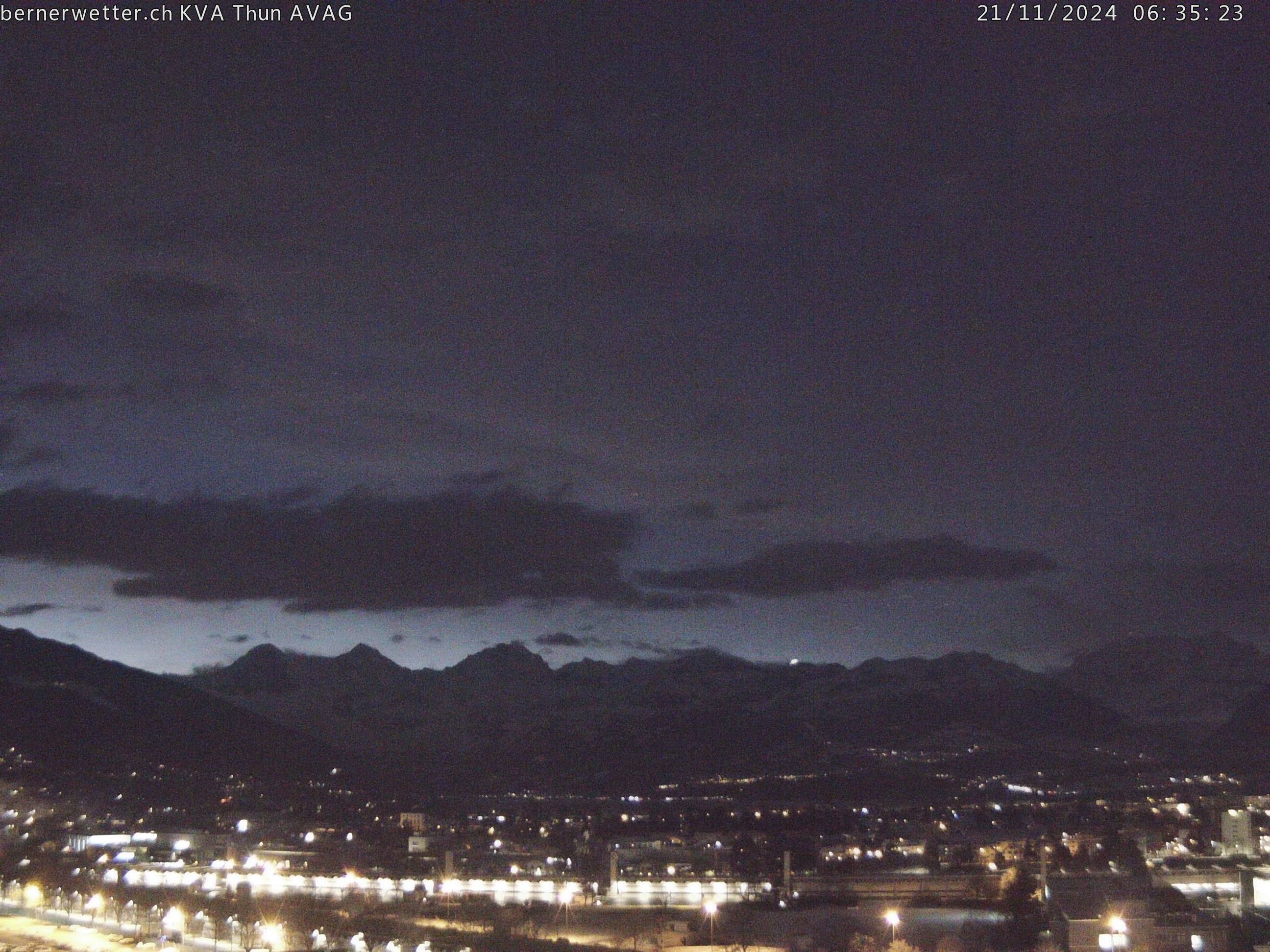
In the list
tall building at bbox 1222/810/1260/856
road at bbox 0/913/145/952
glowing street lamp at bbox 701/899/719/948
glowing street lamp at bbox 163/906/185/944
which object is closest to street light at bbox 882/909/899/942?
glowing street lamp at bbox 701/899/719/948

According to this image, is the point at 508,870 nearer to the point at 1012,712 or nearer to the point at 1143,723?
the point at 1012,712

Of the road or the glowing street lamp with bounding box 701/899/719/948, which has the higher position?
the glowing street lamp with bounding box 701/899/719/948

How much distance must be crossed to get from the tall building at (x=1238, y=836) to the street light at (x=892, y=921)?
52.5 feet

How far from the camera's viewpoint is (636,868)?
3794cm

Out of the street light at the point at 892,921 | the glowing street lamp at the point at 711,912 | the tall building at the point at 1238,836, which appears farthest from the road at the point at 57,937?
the tall building at the point at 1238,836

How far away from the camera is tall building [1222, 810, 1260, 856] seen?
128ft

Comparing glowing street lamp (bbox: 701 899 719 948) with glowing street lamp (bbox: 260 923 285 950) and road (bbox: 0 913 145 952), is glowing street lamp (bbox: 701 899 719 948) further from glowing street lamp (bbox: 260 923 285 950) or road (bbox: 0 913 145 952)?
road (bbox: 0 913 145 952)

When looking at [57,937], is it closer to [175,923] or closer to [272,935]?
[175,923]

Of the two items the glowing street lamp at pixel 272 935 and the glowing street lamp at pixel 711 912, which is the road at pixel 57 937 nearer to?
the glowing street lamp at pixel 272 935

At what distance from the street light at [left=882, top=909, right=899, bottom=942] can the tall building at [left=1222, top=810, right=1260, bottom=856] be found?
630 inches

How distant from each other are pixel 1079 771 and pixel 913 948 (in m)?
85.8

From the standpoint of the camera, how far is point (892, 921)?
24734 millimetres

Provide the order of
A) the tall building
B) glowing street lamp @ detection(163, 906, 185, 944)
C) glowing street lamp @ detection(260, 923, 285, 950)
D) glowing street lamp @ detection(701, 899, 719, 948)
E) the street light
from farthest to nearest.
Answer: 1. the tall building
2. glowing street lamp @ detection(163, 906, 185, 944)
3. glowing street lamp @ detection(701, 899, 719, 948)
4. glowing street lamp @ detection(260, 923, 285, 950)
5. the street light

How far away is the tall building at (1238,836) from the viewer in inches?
1531
